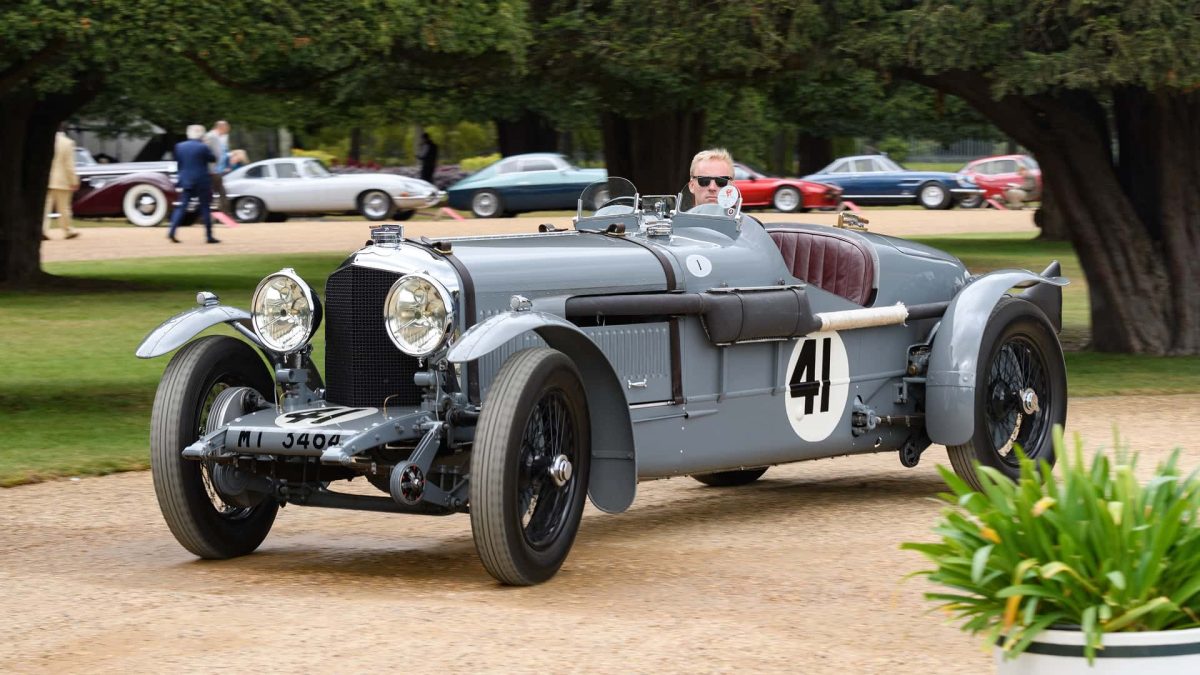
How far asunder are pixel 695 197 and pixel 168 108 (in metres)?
26.5

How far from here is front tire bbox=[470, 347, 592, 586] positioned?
6.07 meters

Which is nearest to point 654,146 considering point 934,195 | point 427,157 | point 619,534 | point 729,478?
point 729,478

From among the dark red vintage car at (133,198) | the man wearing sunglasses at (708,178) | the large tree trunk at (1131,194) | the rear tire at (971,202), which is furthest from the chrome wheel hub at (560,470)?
the rear tire at (971,202)

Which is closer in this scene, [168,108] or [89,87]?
[89,87]

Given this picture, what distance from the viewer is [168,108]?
109ft

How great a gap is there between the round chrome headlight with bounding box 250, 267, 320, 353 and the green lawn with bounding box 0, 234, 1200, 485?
276 centimetres

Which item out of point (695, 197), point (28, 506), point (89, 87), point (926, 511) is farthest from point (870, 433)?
point (89, 87)

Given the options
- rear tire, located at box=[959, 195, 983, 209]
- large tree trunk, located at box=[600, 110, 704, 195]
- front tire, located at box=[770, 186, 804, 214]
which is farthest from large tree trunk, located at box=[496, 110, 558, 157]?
large tree trunk, located at box=[600, 110, 704, 195]

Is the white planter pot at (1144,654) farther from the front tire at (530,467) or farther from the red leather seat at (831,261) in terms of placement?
the red leather seat at (831,261)

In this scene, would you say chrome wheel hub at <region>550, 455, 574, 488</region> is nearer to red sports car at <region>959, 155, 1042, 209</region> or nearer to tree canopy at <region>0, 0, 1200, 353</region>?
tree canopy at <region>0, 0, 1200, 353</region>

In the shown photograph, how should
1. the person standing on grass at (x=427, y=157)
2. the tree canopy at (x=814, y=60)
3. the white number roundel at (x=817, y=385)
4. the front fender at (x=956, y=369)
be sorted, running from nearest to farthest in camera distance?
the white number roundel at (x=817, y=385) → the front fender at (x=956, y=369) → the tree canopy at (x=814, y=60) → the person standing on grass at (x=427, y=157)

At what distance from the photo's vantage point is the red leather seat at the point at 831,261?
27.1 ft

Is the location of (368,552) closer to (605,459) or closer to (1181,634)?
(605,459)

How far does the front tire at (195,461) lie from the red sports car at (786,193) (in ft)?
103
